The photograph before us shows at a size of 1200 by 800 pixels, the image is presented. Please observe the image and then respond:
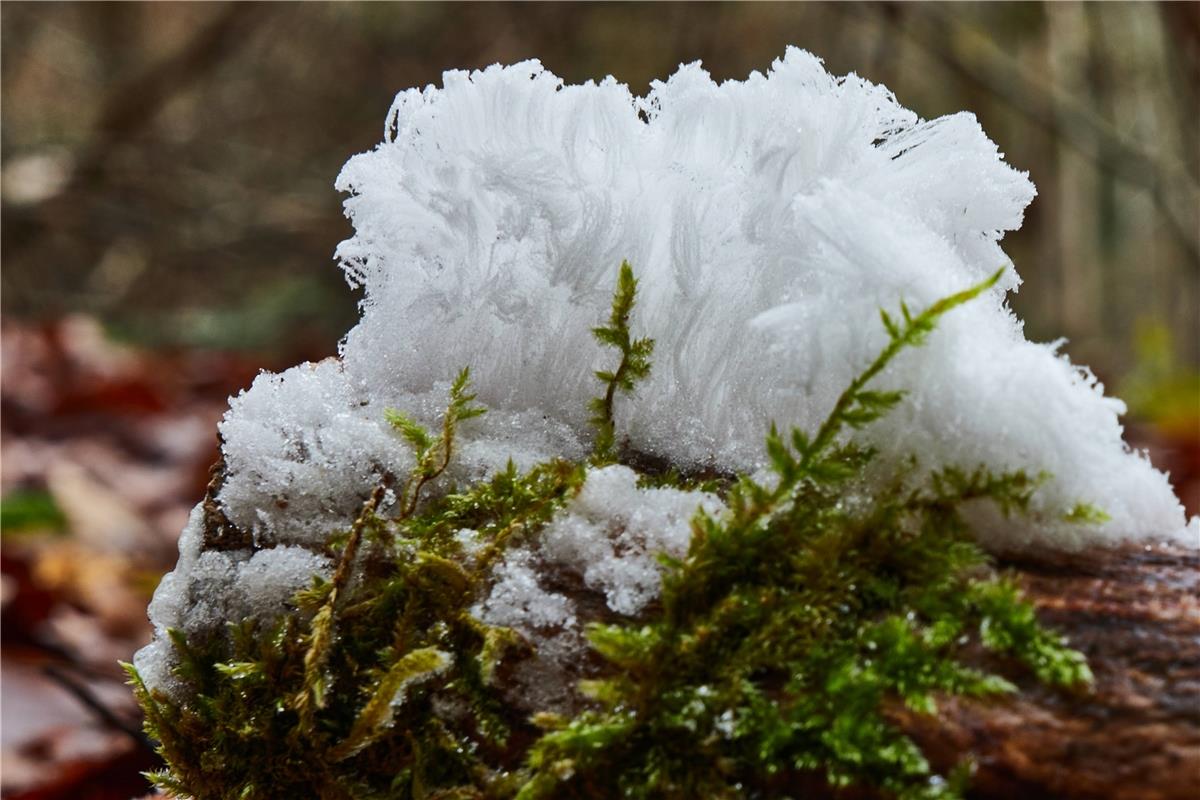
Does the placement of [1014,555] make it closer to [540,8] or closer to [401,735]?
[401,735]

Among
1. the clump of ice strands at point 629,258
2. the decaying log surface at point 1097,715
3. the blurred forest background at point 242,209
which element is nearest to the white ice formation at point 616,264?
the clump of ice strands at point 629,258

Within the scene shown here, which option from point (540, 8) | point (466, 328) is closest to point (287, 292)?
point (540, 8)

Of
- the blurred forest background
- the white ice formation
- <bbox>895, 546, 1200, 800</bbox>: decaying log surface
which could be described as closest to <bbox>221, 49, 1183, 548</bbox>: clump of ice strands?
the white ice formation

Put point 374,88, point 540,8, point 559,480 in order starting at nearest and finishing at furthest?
point 559,480, point 540,8, point 374,88

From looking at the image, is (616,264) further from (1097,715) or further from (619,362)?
(1097,715)

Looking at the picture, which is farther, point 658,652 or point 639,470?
point 639,470

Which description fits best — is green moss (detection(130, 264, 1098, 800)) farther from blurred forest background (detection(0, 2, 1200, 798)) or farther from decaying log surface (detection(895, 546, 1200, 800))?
blurred forest background (detection(0, 2, 1200, 798))

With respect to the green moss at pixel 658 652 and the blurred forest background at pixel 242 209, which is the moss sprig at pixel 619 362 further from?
the blurred forest background at pixel 242 209

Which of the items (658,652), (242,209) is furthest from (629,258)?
(242,209)
